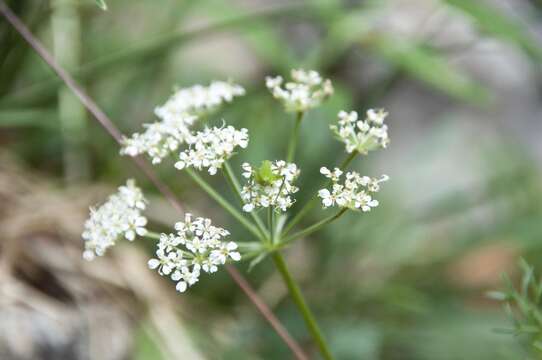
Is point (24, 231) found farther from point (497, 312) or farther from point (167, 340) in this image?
point (497, 312)

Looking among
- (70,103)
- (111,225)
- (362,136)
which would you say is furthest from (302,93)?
(70,103)

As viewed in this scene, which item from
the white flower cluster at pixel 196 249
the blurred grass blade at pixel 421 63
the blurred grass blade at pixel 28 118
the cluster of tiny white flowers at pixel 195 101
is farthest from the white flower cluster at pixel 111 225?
the blurred grass blade at pixel 421 63

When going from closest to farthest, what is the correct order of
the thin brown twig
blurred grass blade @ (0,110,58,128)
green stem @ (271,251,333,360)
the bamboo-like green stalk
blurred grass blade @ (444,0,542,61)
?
green stem @ (271,251,333,360)
the thin brown twig
blurred grass blade @ (444,0,542,61)
blurred grass blade @ (0,110,58,128)
the bamboo-like green stalk

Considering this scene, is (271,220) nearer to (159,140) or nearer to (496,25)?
(159,140)

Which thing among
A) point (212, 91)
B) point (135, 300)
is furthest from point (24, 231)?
point (212, 91)

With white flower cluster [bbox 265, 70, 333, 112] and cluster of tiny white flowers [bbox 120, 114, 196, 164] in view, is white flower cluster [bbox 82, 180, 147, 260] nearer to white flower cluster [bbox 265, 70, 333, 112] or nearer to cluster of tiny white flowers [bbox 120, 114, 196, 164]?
cluster of tiny white flowers [bbox 120, 114, 196, 164]

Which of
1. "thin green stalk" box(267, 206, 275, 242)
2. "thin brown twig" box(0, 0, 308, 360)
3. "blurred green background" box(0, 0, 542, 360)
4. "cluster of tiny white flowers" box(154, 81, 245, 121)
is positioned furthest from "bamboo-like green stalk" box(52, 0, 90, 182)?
Answer: "thin green stalk" box(267, 206, 275, 242)

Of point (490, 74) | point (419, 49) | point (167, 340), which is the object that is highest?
point (490, 74)
